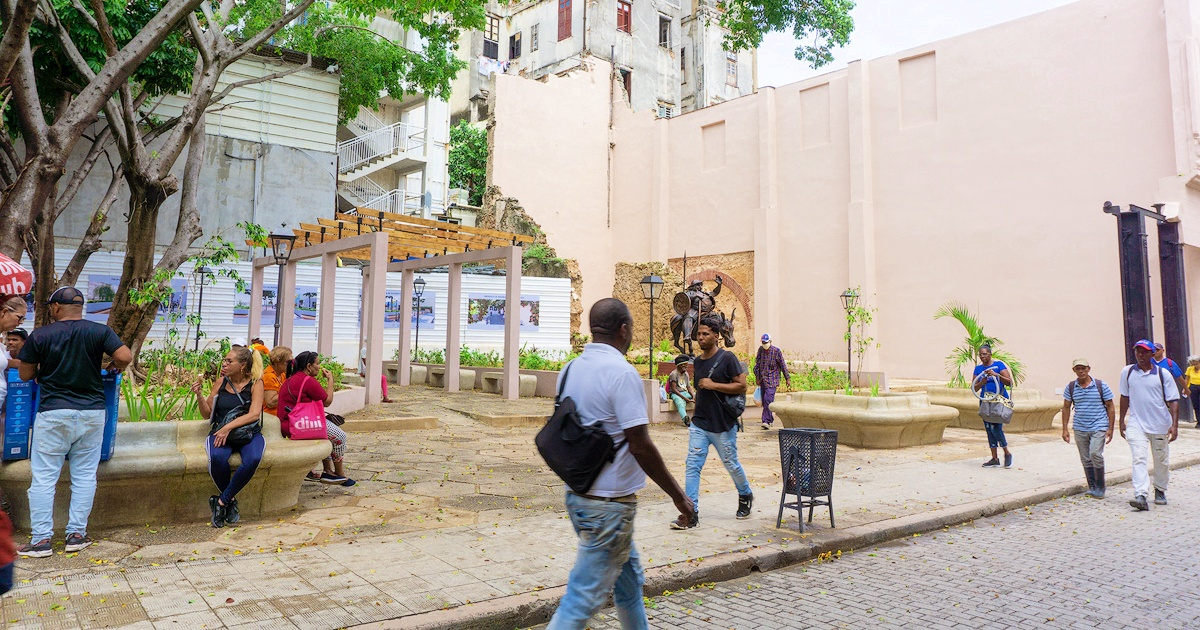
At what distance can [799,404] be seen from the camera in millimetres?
12062

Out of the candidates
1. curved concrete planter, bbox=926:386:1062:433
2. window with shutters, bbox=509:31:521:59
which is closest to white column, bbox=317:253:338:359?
curved concrete planter, bbox=926:386:1062:433

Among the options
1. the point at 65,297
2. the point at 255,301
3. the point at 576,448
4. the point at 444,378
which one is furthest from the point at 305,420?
the point at 255,301

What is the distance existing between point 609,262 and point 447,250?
10867 millimetres

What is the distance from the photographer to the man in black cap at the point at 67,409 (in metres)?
4.79

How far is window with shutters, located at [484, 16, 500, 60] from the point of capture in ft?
130

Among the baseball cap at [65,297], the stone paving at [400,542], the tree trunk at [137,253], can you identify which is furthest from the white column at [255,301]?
the baseball cap at [65,297]

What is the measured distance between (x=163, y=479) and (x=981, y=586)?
576 cm

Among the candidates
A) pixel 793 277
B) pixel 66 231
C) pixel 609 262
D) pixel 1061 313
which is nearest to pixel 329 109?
pixel 66 231

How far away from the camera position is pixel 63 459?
494 centimetres

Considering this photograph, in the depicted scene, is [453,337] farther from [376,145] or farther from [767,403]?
[376,145]

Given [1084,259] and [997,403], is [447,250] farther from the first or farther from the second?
[1084,259]

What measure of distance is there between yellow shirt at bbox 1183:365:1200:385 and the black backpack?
16.4 m

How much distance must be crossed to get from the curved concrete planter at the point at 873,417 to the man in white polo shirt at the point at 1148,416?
361 cm

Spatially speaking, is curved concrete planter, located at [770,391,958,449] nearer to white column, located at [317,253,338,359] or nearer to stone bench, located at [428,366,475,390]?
white column, located at [317,253,338,359]
